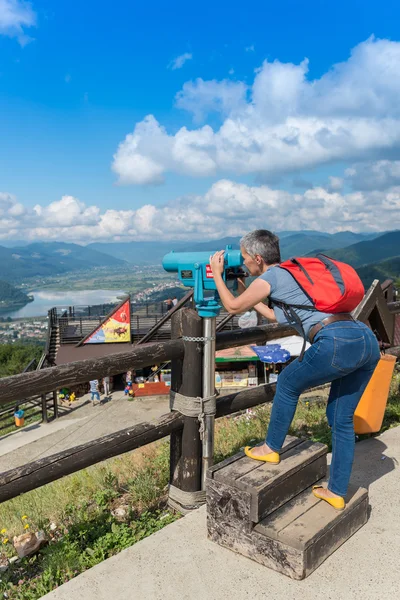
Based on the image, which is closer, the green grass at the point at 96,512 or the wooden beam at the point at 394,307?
the green grass at the point at 96,512

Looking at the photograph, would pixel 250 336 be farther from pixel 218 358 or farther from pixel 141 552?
pixel 218 358

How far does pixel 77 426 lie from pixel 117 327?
784 centimetres

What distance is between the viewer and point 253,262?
8.68 ft

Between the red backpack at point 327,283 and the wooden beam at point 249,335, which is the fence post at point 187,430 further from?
the red backpack at point 327,283

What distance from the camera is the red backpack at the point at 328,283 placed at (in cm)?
243

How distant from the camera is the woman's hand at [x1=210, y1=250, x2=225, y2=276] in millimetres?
2783

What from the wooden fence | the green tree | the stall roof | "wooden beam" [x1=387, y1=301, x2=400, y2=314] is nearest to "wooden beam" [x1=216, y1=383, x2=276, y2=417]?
the wooden fence

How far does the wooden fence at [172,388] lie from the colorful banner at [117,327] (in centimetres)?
2016

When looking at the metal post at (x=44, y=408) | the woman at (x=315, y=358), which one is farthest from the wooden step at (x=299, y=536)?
the metal post at (x=44, y=408)

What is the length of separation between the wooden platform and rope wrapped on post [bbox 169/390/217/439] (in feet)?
1.60

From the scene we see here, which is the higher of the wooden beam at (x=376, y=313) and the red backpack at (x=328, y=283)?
the red backpack at (x=328, y=283)

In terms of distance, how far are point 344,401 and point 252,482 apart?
704 millimetres

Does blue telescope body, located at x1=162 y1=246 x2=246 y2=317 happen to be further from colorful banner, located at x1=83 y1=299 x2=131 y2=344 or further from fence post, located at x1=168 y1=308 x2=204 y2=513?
colorful banner, located at x1=83 y1=299 x2=131 y2=344

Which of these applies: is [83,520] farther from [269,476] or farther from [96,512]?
[269,476]
